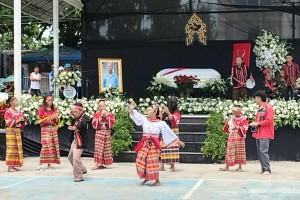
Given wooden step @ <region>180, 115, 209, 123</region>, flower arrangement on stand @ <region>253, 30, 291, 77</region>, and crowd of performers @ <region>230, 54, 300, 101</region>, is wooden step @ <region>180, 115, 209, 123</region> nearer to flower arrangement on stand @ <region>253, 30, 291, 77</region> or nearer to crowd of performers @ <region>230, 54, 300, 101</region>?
crowd of performers @ <region>230, 54, 300, 101</region>

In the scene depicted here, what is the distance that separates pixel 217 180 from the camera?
35.8ft

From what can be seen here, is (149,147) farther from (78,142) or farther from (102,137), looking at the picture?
(102,137)

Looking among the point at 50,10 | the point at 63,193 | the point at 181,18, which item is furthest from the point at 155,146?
the point at 50,10

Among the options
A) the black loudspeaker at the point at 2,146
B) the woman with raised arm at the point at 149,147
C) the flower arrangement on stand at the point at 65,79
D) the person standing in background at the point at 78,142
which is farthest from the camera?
the flower arrangement on stand at the point at 65,79

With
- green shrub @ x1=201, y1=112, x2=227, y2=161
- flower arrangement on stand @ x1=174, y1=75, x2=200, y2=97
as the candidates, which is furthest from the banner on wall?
green shrub @ x1=201, y1=112, x2=227, y2=161

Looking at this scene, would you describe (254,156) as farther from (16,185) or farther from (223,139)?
(16,185)

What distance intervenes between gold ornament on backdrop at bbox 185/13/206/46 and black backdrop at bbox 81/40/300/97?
345 millimetres

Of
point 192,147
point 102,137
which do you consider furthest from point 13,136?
point 192,147

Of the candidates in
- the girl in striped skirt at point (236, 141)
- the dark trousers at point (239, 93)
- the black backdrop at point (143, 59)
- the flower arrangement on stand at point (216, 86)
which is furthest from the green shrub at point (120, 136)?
the flower arrangement on stand at point (216, 86)

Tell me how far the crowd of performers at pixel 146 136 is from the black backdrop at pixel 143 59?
631 cm

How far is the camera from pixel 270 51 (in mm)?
17516

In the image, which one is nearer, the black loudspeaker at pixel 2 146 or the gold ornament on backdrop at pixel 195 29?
the black loudspeaker at pixel 2 146

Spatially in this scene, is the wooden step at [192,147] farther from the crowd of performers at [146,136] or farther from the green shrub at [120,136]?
the crowd of performers at [146,136]

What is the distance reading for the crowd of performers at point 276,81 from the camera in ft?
54.0
